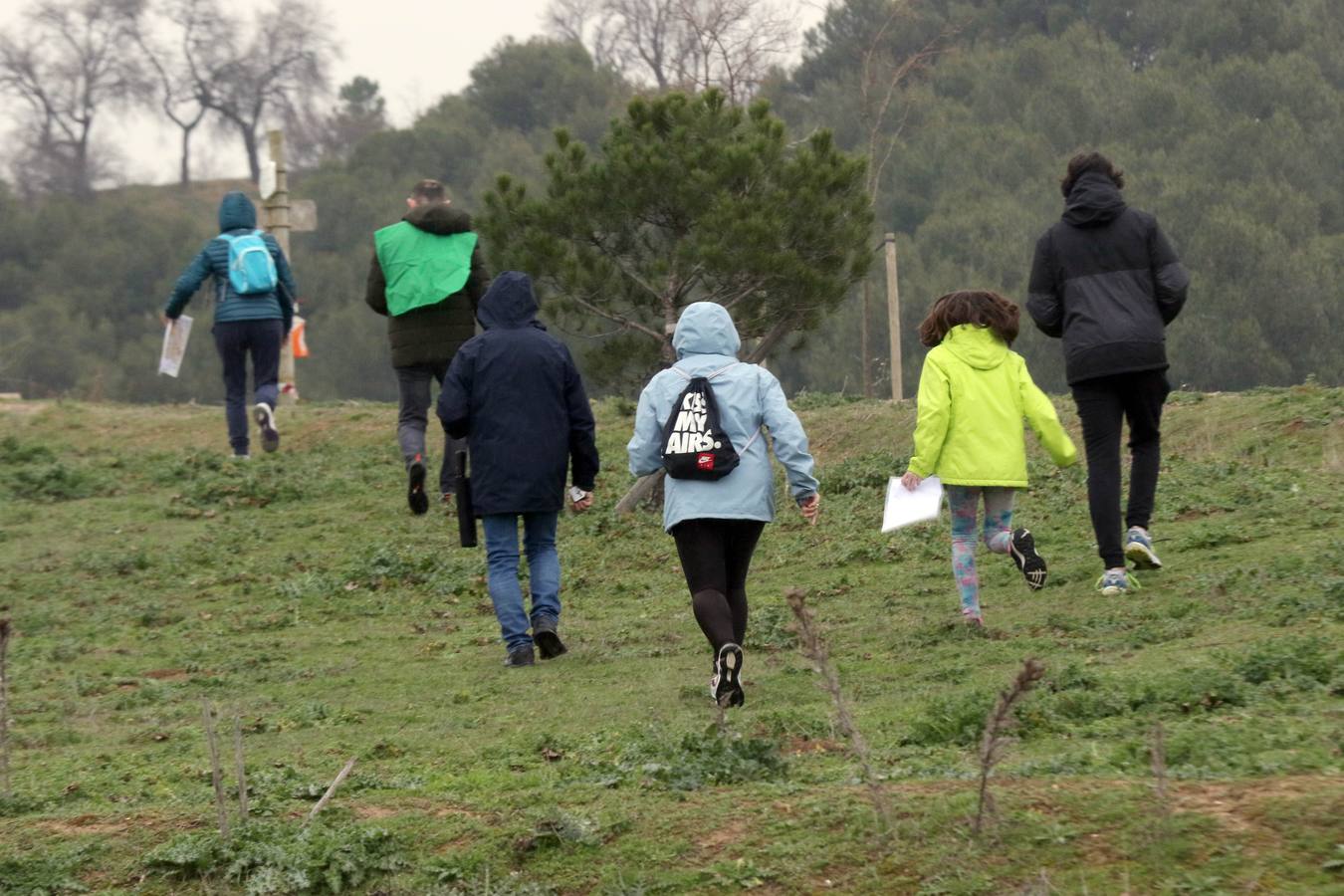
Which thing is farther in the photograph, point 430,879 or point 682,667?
point 682,667

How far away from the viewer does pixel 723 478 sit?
22.2 ft

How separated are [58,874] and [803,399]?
11741 mm

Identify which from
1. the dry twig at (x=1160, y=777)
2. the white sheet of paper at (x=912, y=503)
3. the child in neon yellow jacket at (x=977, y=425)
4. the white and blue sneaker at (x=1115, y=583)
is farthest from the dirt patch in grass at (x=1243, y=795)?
the white and blue sneaker at (x=1115, y=583)

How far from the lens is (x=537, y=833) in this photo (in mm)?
4637

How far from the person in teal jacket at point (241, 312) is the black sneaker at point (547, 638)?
20.7 feet

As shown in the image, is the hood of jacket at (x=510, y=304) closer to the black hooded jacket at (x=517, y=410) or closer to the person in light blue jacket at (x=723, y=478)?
the black hooded jacket at (x=517, y=410)

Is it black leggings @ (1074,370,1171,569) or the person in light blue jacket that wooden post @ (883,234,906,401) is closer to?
black leggings @ (1074,370,1171,569)

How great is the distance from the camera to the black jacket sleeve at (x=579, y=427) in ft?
26.7

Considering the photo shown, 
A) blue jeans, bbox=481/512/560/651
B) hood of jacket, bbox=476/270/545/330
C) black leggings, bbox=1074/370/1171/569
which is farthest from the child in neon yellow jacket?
hood of jacket, bbox=476/270/545/330

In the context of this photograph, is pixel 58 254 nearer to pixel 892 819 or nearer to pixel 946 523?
pixel 946 523

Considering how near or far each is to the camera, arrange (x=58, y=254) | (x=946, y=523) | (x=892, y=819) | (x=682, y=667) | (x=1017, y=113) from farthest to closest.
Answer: (x=58, y=254)
(x=1017, y=113)
(x=946, y=523)
(x=682, y=667)
(x=892, y=819)

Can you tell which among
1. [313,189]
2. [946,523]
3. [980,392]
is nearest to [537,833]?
[980,392]

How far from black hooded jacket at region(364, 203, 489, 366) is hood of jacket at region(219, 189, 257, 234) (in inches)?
117

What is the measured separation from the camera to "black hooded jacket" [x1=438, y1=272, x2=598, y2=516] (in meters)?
7.95
